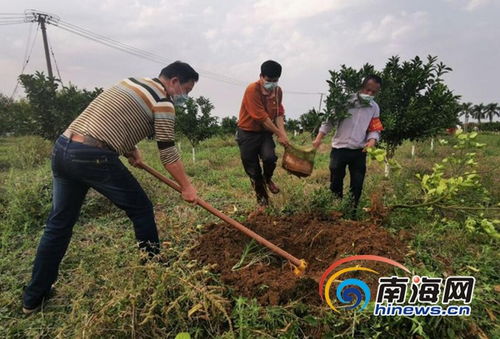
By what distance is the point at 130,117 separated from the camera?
7.35ft

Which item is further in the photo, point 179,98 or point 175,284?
point 179,98

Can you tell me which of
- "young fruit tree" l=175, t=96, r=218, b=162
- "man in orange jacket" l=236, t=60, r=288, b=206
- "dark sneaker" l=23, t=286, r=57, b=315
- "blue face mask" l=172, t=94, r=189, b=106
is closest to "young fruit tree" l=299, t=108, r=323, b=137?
"man in orange jacket" l=236, t=60, r=288, b=206

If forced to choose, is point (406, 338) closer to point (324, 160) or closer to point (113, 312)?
point (113, 312)

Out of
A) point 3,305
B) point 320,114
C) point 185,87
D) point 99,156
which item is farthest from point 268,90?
point 3,305

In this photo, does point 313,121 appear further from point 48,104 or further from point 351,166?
point 48,104

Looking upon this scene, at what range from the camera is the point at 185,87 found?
2.47 metres

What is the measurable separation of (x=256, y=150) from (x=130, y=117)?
6.69 feet

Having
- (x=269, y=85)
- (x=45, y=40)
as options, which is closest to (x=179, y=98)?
(x=269, y=85)

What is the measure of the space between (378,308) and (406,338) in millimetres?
215

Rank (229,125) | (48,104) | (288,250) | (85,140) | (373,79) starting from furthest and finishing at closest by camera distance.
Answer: (229,125) → (48,104) → (373,79) → (288,250) → (85,140)

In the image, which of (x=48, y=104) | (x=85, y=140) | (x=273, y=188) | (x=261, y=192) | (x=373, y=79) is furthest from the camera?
(x=48, y=104)

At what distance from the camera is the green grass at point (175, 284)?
183 centimetres

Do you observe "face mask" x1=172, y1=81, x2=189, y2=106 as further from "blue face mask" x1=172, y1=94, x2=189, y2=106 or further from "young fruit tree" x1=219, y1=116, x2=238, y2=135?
"young fruit tree" x1=219, y1=116, x2=238, y2=135

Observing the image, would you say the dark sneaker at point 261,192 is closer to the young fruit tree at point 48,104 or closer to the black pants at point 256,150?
the black pants at point 256,150
